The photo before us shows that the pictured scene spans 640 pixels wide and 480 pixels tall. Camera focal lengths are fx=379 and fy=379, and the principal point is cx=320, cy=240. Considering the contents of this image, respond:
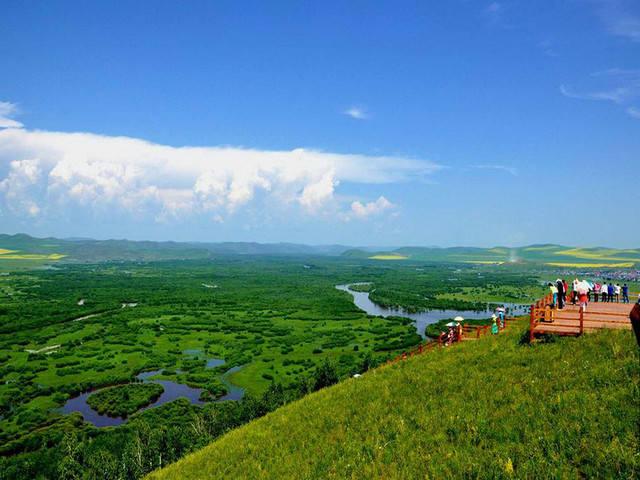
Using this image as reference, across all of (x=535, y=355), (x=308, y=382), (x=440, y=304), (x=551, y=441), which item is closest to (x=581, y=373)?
(x=535, y=355)

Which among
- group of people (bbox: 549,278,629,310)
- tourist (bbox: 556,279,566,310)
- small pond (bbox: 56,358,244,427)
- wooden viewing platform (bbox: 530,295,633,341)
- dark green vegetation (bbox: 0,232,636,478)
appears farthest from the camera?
small pond (bbox: 56,358,244,427)

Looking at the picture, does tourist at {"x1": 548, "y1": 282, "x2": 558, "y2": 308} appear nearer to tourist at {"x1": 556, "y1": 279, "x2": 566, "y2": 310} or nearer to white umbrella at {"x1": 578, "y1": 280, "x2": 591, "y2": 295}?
tourist at {"x1": 556, "y1": 279, "x2": 566, "y2": 310}

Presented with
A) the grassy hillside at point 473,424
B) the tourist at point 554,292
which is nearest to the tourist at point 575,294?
the tourist at point 554,292

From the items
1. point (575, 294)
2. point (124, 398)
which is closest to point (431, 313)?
point (124, 398)

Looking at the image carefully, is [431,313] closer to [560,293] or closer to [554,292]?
[554,292]

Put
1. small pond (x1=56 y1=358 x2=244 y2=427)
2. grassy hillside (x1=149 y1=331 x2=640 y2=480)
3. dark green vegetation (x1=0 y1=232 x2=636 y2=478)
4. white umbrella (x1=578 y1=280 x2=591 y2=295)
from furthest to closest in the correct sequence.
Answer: small pond (x1=56 y1=358 x2=244 y2=427)
dark green vegetation (x1=0 y1=232 x2=636 y2=478)
white umbrella (x1=578 y1=280 x2=591 y2=295)
grassy hillside (x1=149 y1=331 x2=640 y2=480)

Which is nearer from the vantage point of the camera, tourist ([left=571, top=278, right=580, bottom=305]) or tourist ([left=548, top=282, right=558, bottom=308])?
tourist ([left=548, top=282, right=558, bottom=308])

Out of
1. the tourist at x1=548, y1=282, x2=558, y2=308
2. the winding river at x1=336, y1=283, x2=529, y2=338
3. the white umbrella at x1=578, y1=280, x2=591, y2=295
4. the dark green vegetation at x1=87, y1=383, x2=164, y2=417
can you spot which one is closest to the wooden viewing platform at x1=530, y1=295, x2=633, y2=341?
the tourist at x1=548, y1=282, x2=558, y2=308

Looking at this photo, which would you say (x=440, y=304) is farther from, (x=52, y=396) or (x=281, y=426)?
(x=281, y=426)
